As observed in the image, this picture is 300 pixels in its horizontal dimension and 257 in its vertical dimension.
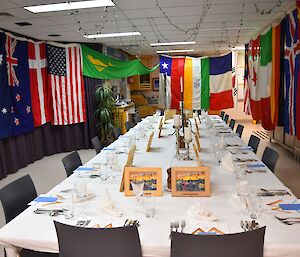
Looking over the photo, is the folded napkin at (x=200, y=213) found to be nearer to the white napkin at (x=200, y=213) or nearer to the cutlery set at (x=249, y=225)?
the white napkin at (x=200, y=213)

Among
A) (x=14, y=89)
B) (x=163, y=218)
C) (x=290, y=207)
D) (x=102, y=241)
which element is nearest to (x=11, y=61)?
(x=14, y=89)

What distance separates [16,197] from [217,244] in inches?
65.0

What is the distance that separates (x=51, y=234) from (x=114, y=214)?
40cm

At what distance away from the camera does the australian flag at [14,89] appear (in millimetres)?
5406

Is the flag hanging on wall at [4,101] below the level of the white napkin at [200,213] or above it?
above

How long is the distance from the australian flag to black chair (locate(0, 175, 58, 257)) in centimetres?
331

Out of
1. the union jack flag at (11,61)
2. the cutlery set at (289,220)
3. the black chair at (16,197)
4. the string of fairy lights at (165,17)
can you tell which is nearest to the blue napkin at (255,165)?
the cutlery set at (289,220)

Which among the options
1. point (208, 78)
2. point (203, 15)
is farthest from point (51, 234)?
point (208, 78)

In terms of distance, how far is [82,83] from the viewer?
747cm

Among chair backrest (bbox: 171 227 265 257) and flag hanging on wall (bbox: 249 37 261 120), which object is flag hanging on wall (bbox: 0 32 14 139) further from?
flag hanging on wall (bbox: 249 37 261 120)

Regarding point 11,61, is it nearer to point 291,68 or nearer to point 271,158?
point 271,158

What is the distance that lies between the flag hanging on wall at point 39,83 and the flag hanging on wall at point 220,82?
477cm

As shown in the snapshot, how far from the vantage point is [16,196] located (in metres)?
2.34

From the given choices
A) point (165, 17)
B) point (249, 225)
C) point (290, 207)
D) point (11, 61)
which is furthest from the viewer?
point (11, 61)
